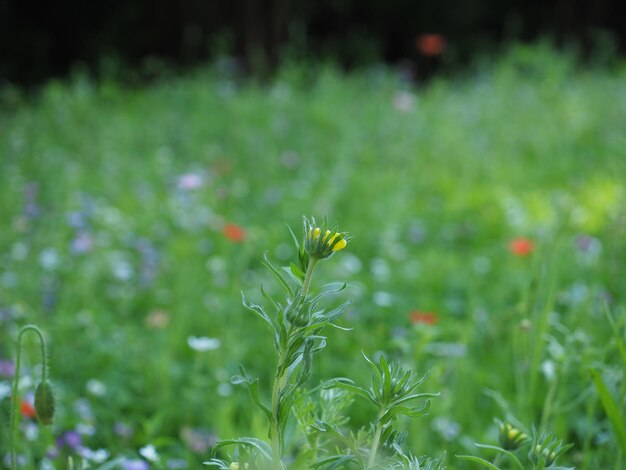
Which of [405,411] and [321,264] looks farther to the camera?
[321,264]

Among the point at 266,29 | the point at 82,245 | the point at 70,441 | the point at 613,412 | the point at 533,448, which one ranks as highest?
the point at 533,448

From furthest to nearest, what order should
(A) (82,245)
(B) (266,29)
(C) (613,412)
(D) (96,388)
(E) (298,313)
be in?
(B) (266,29) → (A) (82,245) → (D) (96,388) → (C) (613,412) → (E) (298,313)

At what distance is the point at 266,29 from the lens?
320 inches

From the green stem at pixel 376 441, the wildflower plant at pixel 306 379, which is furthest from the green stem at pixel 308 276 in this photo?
the green stem at pixel 376 441

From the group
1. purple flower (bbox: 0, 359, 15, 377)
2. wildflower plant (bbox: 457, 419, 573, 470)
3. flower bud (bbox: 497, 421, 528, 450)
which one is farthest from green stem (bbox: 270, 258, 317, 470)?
purple flower (bbox: 0, 359, 15, 377)

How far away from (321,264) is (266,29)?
614 centimetres

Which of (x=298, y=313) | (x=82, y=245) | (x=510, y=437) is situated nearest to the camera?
(x=298, y=313)

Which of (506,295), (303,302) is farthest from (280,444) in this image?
(506,295)

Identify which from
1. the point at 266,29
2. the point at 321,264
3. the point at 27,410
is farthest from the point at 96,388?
the point at 266,29

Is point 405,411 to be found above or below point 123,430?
above

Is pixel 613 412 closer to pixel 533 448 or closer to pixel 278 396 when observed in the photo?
pixel 533 448

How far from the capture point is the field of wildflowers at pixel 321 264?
151 cm

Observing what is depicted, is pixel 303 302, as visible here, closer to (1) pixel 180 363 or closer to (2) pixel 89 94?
(1) pixel 180 363

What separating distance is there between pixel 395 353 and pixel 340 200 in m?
1.50
